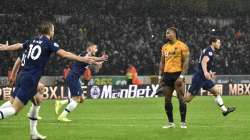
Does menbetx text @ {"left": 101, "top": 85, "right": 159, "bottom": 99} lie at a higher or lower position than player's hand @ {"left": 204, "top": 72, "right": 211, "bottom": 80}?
lower

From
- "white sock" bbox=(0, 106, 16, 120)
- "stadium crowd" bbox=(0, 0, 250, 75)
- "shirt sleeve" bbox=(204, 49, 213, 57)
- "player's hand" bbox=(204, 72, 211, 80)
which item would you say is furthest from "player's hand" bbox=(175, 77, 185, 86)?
"stadium crowd" bbox=(0, 0, 250, 75)

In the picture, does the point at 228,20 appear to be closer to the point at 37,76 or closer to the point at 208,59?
the point at 208,59

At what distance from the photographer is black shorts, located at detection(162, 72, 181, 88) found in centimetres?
1477

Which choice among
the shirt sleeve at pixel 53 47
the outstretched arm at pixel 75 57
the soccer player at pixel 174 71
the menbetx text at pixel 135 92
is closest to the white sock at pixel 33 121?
the shirt sleeve at pixel 53 47

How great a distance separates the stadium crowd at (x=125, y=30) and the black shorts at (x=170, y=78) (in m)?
24.3

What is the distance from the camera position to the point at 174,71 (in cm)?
1482

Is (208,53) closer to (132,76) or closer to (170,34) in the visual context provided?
(170,34)

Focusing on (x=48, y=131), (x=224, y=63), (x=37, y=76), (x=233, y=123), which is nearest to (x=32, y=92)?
(x=37, y=76)

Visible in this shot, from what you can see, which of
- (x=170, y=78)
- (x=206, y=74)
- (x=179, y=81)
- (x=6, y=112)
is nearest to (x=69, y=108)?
(x=170, y=78)

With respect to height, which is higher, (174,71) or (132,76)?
(174,71)

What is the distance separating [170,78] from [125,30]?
3084cm

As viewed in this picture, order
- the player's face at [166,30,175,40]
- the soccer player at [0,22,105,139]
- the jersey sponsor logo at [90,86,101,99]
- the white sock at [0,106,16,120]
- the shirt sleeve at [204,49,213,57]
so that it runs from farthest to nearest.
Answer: the jersey sponsor logo at [90,86,101,99] < the shirt sleeve at [204,49,213,57] < the player's face at [166,30,175,40] < the soccer player at [0,22,105,139] < the white sock at [0,106,16,120]

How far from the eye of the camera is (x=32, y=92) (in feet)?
36.8

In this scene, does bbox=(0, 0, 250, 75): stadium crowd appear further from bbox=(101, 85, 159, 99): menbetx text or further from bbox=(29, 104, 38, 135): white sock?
bbox=(29, 104, 38, 135): white sock
